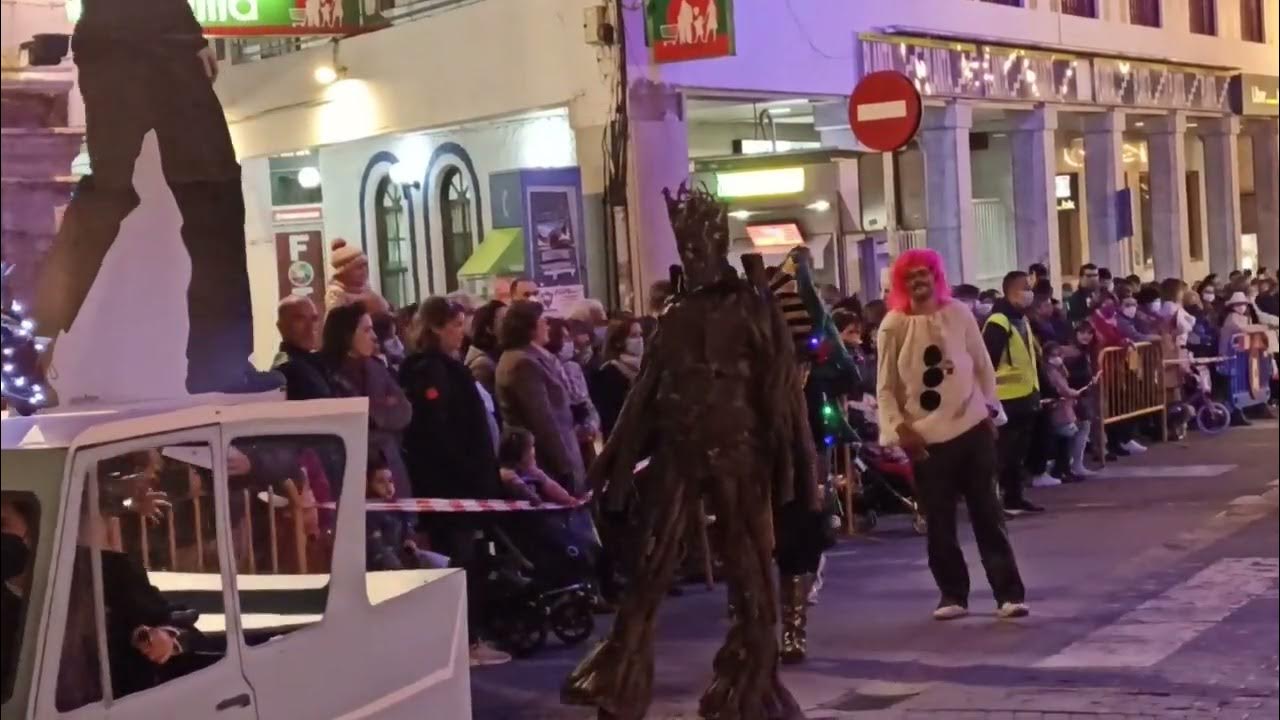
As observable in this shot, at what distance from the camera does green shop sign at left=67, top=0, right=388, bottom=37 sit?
9844 millimetres

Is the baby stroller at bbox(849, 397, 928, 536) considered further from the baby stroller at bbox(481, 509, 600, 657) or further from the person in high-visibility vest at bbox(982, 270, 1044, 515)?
the baby stroller at bbox(481, 509, 600, 657)

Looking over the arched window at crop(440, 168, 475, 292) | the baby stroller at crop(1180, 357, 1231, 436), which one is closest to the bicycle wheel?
the baby stroller at crop(1180, 357, 1231, 436)

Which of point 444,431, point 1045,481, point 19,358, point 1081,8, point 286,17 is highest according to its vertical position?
point 1081,8

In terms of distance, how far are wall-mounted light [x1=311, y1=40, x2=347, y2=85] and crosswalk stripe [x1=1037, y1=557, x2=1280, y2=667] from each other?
7550 millimetres

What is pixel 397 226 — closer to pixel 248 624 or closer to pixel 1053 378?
pixel 1053 378

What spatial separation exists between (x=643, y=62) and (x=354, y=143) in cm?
268

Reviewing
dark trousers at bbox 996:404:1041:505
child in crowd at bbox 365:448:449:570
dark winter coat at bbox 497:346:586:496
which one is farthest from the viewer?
dark trousers at bbox 996:404:1041:505

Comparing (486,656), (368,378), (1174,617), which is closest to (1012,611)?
(1174,617)

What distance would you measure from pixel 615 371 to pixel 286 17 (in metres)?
2.90

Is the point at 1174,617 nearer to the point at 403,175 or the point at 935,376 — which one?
the point at 935,376

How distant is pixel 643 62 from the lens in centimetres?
1577

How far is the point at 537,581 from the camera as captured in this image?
31.4ft

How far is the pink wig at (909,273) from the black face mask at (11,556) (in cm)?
627

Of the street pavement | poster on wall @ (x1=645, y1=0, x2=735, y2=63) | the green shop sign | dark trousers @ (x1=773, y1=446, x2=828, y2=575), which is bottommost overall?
the street pavement
